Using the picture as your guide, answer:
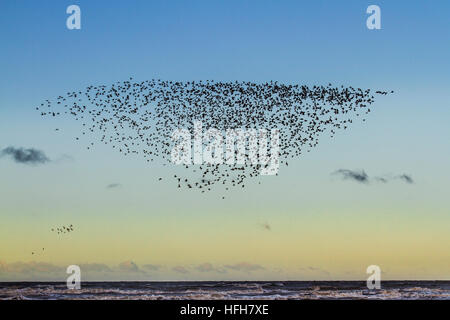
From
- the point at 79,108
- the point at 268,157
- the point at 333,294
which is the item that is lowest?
the point at 333,294

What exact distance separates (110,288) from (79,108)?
1189 inches

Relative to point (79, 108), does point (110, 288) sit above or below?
below

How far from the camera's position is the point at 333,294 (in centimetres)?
5734
